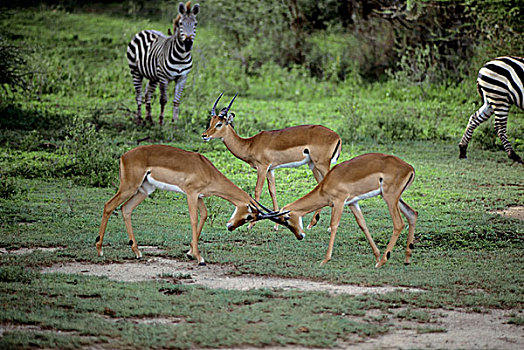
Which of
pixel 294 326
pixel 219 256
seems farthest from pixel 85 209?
pixel 294 326

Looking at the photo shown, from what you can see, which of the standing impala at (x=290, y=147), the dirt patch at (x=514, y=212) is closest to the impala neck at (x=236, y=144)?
the standing impala at (x=290, y=147)

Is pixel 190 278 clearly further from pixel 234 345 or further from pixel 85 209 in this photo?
pixel 85 209

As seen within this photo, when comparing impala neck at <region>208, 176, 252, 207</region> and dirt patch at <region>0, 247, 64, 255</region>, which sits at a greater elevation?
impala neck at <region>208, 176, 252, 207</region>

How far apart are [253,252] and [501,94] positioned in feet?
22.3

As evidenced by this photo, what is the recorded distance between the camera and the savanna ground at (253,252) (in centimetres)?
493

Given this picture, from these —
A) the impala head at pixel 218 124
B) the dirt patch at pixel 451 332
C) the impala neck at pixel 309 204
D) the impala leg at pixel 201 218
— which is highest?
the impala head at pixel 218 124

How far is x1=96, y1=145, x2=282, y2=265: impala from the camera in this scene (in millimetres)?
6711

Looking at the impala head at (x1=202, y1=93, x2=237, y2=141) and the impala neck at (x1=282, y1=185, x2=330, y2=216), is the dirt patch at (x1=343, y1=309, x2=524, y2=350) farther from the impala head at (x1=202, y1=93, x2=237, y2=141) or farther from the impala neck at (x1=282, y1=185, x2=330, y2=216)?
the impala head at (x1=202, y1=93, x2=237, y2=141)

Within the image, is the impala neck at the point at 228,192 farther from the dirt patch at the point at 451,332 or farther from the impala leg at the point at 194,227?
the dirt patch at the point at 451,332

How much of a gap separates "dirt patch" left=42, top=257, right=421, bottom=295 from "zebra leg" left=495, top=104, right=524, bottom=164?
679cm

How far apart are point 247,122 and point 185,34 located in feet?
6.80

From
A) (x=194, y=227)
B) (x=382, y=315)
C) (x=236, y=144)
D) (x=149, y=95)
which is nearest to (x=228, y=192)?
(x=194, y=227)

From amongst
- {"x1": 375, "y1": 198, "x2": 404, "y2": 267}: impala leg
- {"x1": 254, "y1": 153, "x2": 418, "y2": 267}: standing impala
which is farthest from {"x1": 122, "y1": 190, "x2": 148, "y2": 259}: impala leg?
{"x1": 375, "y1": 198, "x2": 404, "y2": 267}: impala leg

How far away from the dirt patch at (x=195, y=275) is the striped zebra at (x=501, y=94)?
6888mm
